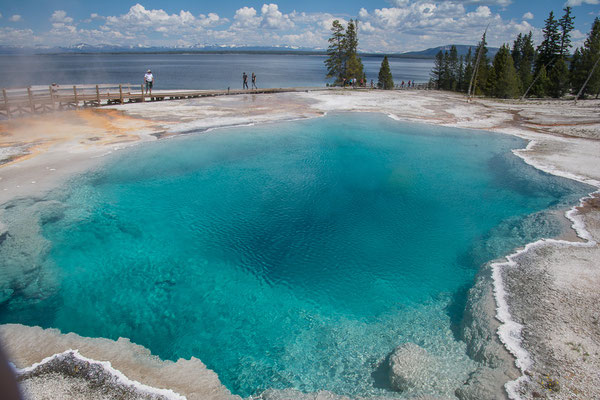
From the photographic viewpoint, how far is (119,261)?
33.4 feet

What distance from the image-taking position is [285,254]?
10750mm

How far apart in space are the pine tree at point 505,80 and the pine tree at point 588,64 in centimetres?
742

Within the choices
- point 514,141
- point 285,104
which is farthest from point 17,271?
point 285,104

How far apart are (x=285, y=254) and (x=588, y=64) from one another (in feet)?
172

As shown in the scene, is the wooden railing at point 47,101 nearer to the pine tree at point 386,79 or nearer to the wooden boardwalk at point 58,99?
the wooden boardwalk at point 58,99

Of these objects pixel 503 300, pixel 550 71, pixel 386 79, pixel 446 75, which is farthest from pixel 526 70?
pixel 503 300

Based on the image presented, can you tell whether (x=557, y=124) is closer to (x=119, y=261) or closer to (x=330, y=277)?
(x=330, y=277)

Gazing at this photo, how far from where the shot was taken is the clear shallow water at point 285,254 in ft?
24.4

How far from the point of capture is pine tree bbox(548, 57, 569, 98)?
46562 mm

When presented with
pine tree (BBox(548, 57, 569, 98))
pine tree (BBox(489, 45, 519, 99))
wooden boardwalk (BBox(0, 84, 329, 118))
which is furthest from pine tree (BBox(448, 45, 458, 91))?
wooden boardwalk (BBox(0, 84, 329, 118))

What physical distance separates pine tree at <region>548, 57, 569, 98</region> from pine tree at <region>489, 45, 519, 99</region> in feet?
15.0

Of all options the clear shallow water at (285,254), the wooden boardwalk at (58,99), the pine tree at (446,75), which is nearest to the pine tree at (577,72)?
the pine tree at (446,75)

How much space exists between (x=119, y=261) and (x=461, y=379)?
8.57 metres

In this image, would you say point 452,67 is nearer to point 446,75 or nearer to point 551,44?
point 446,75
